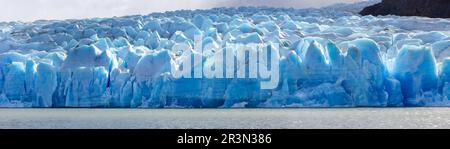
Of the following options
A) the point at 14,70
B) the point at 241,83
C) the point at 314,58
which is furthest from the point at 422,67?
the point at 14,70

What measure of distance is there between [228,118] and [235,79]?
395 centimetres

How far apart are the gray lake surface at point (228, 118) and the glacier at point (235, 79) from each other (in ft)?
1.39

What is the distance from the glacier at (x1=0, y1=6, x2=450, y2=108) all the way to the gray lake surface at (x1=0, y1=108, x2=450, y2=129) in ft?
1.39

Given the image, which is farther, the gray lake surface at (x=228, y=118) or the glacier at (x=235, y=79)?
the glacier at (x=235, y=79)

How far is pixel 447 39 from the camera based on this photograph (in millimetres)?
27516

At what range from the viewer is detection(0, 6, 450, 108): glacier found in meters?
24.2

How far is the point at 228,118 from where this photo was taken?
20.9 meters

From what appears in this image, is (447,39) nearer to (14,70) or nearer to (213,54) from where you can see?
(213,54)

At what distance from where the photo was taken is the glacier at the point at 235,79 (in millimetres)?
24188

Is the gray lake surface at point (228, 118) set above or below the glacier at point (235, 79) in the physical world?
below

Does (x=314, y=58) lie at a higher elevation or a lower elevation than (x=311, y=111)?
higher

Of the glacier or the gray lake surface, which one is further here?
the glacier
